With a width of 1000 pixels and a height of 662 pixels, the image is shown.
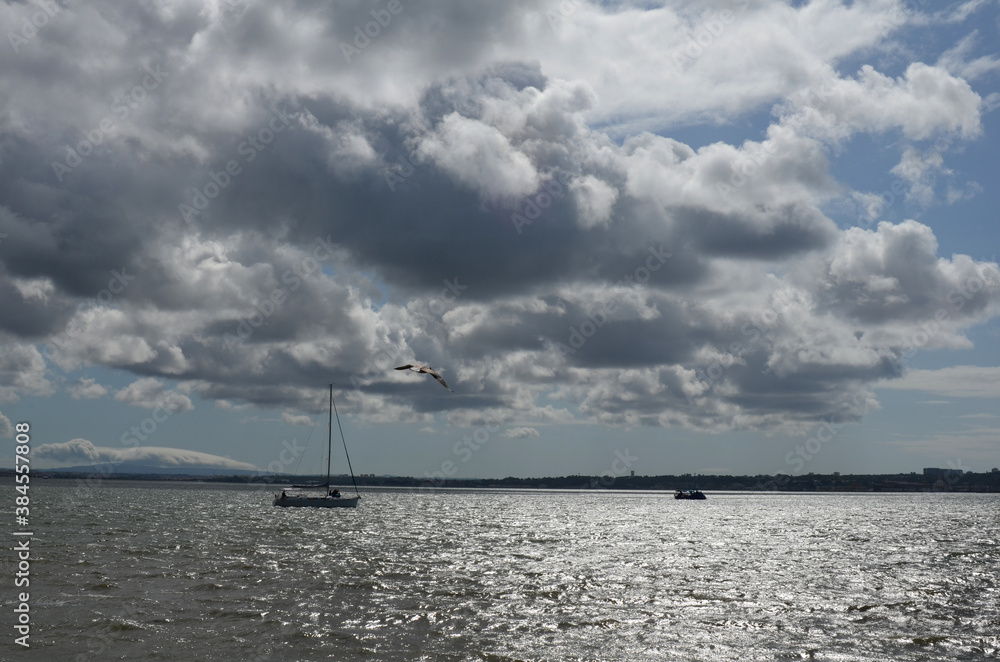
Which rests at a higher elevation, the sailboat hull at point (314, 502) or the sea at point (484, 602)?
the sea at point (484, 602)

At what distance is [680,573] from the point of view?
5059 centimetres

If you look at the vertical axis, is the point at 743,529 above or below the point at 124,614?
below

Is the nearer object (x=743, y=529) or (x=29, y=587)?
(x=29, y=587)

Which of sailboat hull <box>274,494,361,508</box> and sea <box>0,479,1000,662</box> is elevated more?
sea <box>0,479,1000,662</box>

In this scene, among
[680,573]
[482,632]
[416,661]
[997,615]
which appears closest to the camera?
[416,661]

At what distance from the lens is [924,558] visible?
213 ft

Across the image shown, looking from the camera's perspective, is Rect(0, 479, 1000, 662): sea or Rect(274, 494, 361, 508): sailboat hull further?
Rect(274, 494, 361, 508): sailboat hull

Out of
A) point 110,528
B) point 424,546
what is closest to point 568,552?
point 424,546

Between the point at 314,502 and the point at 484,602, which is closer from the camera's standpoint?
the point at 484,602

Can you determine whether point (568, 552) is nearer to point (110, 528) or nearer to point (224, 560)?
point (224, 560)

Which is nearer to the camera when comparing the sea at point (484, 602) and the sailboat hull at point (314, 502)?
the sea at point (484, 602)

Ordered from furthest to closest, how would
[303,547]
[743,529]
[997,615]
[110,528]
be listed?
[743,529], [110,528], [303,547], [997,615]

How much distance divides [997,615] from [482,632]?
24499mm

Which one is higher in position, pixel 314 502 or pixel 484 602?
pixel 484 602
